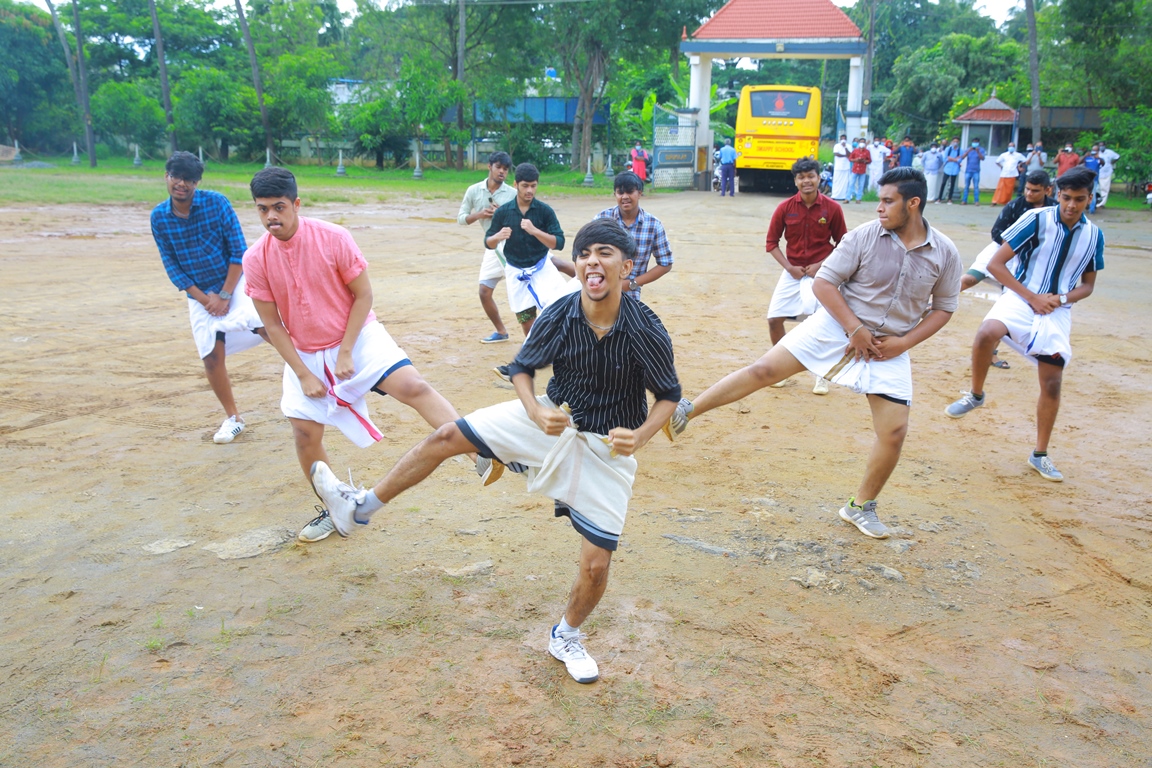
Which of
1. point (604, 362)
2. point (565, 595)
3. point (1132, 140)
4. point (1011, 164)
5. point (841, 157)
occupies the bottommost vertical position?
point (565, 595)

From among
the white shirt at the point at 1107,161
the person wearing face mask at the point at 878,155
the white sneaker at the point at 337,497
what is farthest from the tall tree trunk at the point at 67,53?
the white sneaker at the point at 337,497

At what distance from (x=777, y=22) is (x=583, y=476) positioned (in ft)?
101

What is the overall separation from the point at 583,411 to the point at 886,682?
1652 mm

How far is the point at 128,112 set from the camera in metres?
38.7

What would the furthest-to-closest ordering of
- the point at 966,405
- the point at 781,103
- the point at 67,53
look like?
the point at 67,53
the point at 781,103
the point at 966,405

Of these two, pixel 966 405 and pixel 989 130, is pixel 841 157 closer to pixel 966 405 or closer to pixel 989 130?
pixel 989 130

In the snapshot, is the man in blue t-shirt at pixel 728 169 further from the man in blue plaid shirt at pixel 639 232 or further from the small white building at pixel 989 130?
the man in blue plaid shirt at pixel 639 232

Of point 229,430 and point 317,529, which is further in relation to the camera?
point 229,430

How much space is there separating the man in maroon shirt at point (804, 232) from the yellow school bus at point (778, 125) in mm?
22539

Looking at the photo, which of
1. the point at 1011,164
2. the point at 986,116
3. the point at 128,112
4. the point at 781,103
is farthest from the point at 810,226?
the point at 128,112

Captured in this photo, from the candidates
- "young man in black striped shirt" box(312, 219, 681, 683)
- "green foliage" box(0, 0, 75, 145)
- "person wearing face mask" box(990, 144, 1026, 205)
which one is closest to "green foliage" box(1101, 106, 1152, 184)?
"person wearing face mask" box(990, 144, 1026, 205)

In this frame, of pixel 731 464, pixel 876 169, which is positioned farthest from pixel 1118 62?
pixel 731 464

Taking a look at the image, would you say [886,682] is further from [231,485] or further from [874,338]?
[231,485]

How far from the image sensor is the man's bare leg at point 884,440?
15.5 ft
